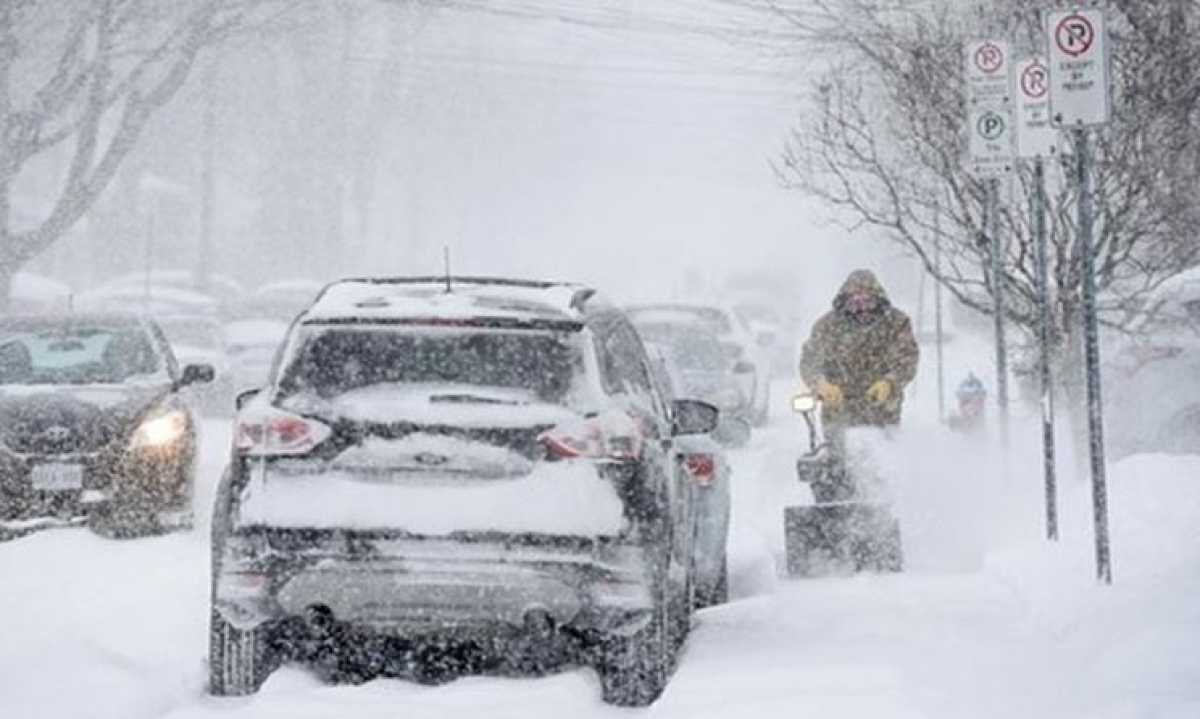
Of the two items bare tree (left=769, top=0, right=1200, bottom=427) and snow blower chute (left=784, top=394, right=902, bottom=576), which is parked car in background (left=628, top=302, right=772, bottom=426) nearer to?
bare tree (left=769, top=0, right=1200, bottom=427)

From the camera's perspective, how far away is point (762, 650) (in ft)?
27.1

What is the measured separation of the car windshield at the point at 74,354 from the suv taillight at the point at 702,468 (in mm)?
4553

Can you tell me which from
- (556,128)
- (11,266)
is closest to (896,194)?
(11,266)

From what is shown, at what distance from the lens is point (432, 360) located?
7.23 m

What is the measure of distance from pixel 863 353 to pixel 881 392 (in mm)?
336

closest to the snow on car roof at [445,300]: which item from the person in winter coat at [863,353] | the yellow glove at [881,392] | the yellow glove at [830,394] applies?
the yellow glove at [830,394]

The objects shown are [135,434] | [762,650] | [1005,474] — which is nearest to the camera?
[762,650]

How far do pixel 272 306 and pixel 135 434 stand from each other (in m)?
15.3

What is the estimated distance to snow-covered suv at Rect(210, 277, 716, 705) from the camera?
6.84m

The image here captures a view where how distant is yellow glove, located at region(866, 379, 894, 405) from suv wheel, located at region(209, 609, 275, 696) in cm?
543

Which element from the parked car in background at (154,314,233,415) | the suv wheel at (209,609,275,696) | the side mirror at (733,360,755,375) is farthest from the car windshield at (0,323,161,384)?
the parked car in background at (154,314,233,415)

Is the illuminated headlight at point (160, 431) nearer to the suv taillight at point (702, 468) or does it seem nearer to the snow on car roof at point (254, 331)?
the suv taillight at point (702, 468)

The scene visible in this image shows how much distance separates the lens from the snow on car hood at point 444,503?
6.86 metres

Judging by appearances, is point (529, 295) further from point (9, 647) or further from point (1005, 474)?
point (1005, 474)
